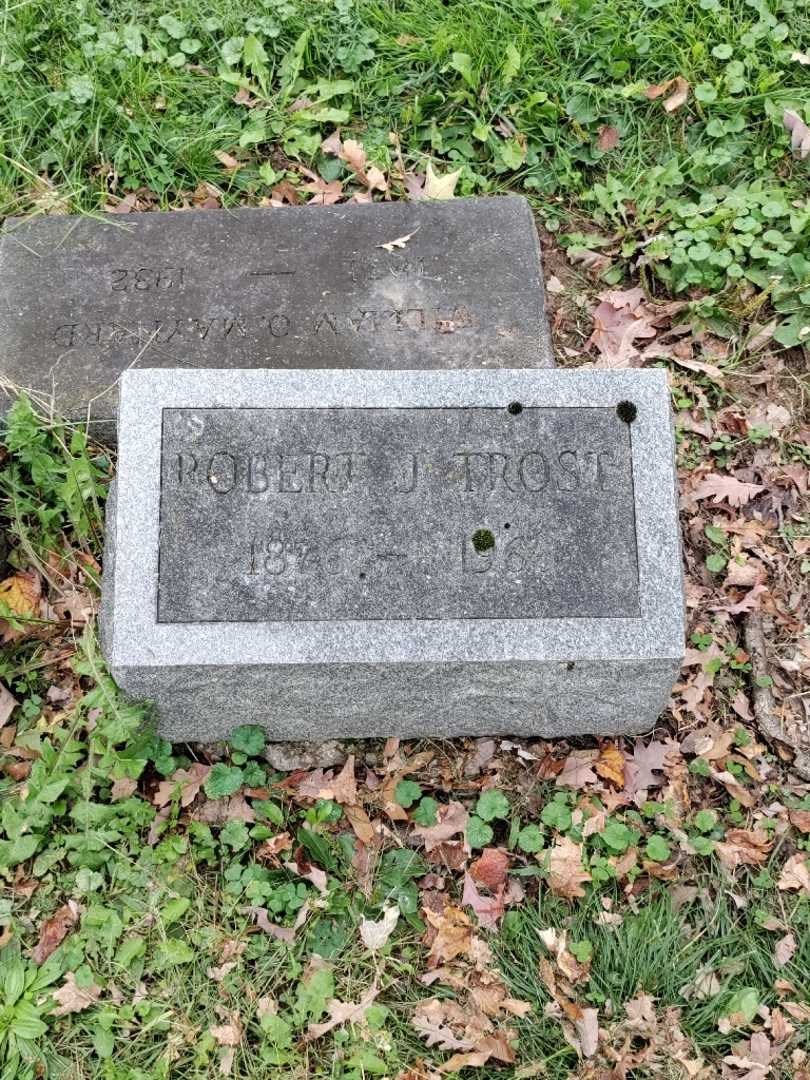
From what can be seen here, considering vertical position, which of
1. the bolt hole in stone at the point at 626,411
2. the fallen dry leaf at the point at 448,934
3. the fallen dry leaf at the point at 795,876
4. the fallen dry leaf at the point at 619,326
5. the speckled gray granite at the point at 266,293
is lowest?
the fallen dry leaf at the point at 448,934

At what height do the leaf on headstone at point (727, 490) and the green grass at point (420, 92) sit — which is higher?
the green grass at point (420, 92)

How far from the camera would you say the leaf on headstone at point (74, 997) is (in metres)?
2.88

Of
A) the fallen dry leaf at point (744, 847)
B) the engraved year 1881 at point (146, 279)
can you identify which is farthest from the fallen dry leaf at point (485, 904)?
the engraved year 1881 at point (146, 279)

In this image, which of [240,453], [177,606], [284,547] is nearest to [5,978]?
[177,606]

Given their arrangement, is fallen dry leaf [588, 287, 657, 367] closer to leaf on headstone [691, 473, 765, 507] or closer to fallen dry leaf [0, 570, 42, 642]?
leaf on headstone [691, 473, 765, 507]

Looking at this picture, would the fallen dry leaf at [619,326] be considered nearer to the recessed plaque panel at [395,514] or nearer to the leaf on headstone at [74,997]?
the recessed plaque panel at [395,514]

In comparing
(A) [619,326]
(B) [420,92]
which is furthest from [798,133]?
(B) [420,92]

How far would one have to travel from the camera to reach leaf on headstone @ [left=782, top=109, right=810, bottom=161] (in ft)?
14.4

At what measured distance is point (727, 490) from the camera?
381 centimetres

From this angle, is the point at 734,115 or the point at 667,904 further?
the point at 734,115

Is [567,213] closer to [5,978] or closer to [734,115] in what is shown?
[734,115]

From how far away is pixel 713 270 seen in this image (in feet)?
13.7

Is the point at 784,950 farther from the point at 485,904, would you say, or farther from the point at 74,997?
the point at 74,997

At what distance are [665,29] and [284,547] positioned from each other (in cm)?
341
